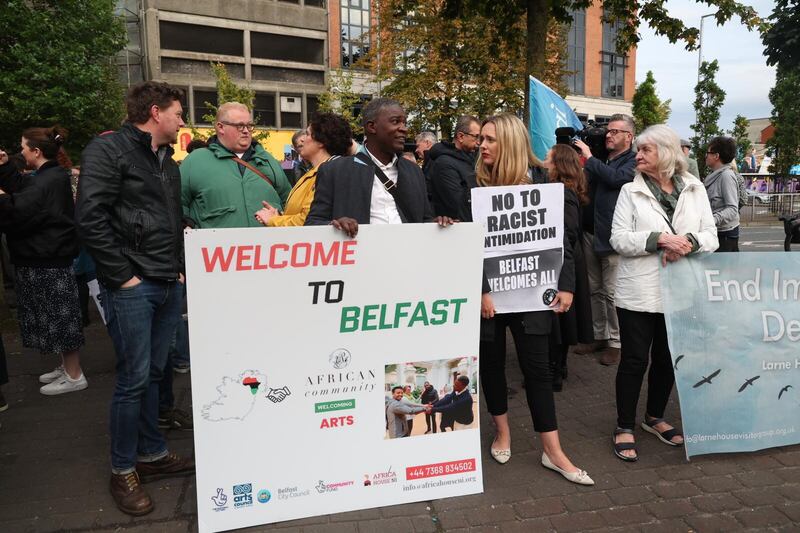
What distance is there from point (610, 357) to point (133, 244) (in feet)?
14.5

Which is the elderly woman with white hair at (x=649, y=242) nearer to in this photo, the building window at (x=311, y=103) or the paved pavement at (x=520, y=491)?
the paved pavement at (x=520, y=491)

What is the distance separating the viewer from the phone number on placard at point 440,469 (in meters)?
3.09

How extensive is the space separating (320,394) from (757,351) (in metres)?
2.77

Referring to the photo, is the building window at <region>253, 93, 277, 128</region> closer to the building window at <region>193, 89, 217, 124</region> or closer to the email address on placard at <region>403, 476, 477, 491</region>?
the building window at <region>193, 89, 217, 124</region>

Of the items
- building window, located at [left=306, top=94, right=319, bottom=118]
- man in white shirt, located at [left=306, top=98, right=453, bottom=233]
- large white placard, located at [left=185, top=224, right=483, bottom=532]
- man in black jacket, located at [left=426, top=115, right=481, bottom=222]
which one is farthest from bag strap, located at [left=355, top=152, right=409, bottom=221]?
building window, located at [left=306, top=94, right=319, bottom=118]

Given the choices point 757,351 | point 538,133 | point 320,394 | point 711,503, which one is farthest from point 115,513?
point 538,133

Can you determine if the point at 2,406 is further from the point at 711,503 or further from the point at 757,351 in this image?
the point at 757,351

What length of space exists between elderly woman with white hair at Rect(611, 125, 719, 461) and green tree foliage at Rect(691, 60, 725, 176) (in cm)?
2184

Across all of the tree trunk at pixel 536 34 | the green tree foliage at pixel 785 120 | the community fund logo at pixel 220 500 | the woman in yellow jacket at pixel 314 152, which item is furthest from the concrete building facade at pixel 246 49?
the community fund logo at pixel 220 500

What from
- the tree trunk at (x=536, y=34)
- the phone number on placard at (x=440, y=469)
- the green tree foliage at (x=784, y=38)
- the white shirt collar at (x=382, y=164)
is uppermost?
the green tree foliage at (x=784, y=38)

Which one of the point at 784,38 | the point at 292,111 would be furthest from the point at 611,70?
the point at 784,38

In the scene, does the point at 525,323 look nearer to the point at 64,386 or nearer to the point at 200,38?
the point at 64,386

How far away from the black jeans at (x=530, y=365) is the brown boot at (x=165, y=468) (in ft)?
Answer: 6.22

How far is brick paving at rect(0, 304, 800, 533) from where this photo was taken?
2986mm
